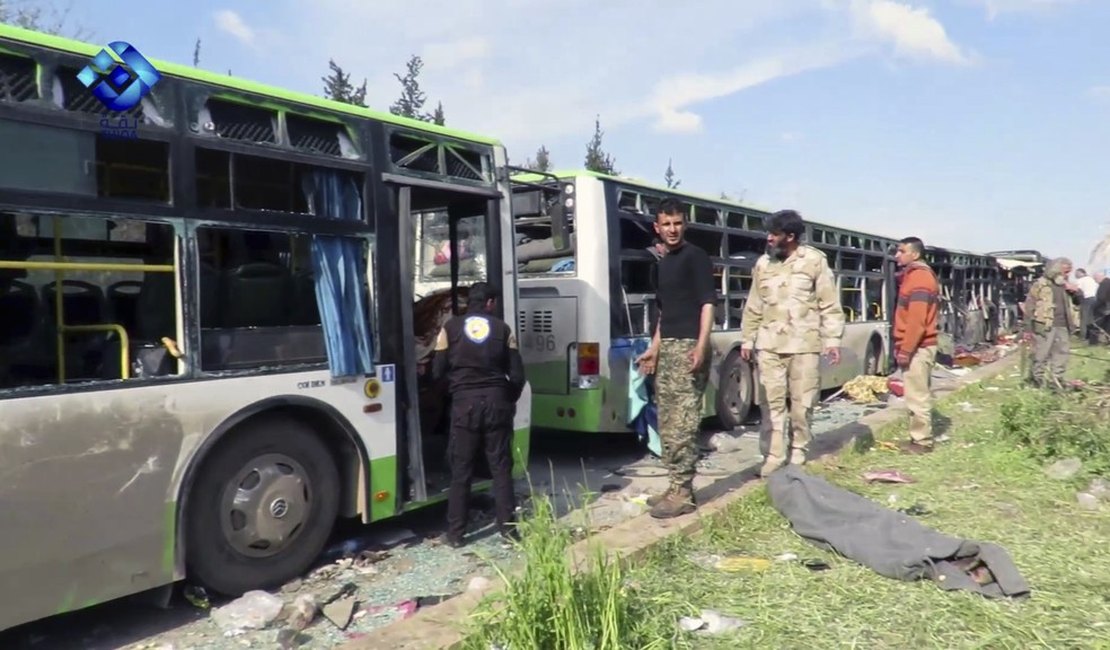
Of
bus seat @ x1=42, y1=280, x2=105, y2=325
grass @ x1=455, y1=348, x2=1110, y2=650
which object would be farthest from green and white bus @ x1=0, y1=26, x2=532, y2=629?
grass @ x1=455, y1=348, x2=1110, y2=650

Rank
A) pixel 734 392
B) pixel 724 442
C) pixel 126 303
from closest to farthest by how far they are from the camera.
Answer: pixel 126 303
pixel 724 442
pixel 734 392

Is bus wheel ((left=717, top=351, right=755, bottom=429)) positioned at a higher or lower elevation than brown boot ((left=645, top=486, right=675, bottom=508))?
higher

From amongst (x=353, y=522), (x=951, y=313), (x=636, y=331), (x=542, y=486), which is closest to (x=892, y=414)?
(x=636, y=331)

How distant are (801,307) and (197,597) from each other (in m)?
4.41

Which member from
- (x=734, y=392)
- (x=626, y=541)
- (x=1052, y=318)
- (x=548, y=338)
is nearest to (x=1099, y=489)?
(x=626, y=541)

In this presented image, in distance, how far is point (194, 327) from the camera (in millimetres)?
4020

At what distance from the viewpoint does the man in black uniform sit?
5094 mm

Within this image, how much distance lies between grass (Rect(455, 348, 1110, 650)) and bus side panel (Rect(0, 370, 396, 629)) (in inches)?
70.4

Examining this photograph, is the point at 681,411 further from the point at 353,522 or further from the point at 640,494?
the point at 353,522

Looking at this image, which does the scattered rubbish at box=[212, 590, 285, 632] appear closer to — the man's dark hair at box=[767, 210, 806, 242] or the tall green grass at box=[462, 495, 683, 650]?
the tall green grass at box=[462, 495, 683, 650]

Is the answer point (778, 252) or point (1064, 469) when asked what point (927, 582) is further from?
point (1064, 469)

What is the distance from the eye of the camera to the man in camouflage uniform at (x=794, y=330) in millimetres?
6016

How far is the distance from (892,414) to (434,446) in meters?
5.13

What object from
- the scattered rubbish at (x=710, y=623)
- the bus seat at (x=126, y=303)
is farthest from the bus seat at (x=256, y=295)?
the scattered rubbish at (x=710, y=623)
